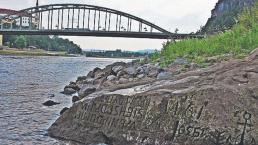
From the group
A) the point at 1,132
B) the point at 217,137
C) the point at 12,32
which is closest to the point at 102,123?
the point at 217,137

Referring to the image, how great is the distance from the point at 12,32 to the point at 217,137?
87.9 metres

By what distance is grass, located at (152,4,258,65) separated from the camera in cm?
1510

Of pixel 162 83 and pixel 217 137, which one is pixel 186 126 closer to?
pixel 217 137

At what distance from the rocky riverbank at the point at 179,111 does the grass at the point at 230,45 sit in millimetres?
3733

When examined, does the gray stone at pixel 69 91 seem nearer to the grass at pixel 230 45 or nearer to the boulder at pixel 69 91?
the boulder at pixel 69 91

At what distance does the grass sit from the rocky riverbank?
3733 millimetres

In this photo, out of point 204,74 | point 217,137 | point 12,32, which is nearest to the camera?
point 217,137

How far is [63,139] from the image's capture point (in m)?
12.5

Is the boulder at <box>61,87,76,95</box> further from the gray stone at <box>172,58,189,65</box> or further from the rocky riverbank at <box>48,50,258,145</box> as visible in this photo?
the rocky riverbank at <box>48,50,258,145</box>

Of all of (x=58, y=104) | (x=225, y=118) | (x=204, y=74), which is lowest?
(x=58, y=104)

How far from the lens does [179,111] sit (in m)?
9.98

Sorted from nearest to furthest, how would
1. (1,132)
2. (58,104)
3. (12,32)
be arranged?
(1,132), (58,104), (12,32)

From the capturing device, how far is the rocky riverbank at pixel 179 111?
372 inches

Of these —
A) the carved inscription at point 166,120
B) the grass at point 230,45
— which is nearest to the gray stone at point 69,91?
the grass at point 230,45
